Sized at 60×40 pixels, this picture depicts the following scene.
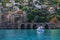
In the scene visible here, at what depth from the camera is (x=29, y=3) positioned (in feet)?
135

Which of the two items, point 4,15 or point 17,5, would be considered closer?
point 4,15

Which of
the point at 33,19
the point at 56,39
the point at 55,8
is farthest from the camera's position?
the point at 55,8

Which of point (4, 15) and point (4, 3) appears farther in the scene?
point (4, 3)

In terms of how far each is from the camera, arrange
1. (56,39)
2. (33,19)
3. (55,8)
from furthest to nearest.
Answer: (55,8) < (33,19) < (56,39)

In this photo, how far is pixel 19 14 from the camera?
38.2 metres

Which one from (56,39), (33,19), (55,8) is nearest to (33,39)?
(56,39)

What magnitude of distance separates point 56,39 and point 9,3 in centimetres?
2035

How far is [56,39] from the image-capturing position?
22.1 m

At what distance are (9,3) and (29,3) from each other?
9.29 ft

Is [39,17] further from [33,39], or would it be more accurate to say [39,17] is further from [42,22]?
[33,39]

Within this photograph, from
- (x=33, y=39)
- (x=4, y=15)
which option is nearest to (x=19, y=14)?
(x=4, y=15)

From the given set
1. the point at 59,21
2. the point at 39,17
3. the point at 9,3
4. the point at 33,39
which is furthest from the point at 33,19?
the point at 33,39

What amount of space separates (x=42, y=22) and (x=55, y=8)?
3592 mm

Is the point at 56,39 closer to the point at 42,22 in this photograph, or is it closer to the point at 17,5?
the point at 42,22
